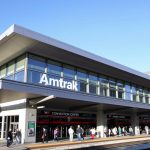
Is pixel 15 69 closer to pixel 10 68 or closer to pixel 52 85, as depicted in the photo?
pixel 10 68

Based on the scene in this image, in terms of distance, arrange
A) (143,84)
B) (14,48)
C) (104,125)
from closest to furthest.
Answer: (14,48)
(104,125)
(143,84)

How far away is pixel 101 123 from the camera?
1309 inches

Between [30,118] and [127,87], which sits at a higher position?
[127,87]

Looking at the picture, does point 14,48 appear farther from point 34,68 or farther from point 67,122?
point 67,122

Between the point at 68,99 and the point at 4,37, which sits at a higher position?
the point at 4,37

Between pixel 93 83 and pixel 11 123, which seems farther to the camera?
pixel 93 83

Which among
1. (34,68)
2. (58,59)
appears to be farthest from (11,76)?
(58,59)

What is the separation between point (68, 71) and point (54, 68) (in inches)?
83.0

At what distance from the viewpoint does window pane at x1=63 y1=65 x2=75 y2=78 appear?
28405 millimetres

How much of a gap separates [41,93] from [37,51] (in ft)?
15.4

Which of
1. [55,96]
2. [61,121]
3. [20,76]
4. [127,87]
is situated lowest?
[61,121]

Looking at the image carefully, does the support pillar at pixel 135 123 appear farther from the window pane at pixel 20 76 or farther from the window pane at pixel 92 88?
the window pane at pixel 20 76

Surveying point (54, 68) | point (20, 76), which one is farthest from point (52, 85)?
point (20, 76)

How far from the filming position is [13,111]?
26.0 meters
